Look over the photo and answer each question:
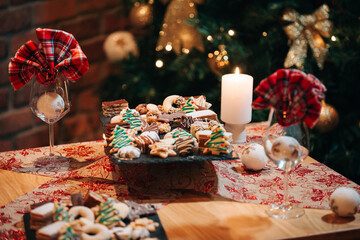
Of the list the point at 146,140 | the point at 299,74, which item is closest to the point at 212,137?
the point at 146,140

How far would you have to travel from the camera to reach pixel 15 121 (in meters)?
2.14

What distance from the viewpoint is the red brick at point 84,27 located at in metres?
2.23

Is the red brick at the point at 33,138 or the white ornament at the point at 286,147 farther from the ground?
the white ornament at the point at 286,147

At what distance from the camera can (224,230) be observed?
995 mm

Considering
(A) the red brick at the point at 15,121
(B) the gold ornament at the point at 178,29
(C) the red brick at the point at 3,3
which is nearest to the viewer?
(B) the gold ornament at the point at 178,29

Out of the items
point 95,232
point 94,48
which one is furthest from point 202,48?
point 95,232

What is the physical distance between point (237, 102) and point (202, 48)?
456 millimetres

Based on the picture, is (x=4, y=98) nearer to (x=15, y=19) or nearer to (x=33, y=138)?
(x=33, y=138)

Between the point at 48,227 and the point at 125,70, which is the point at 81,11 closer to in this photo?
the point at 125,70

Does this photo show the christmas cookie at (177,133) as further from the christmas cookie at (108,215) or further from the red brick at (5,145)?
the red brick at (5,145)

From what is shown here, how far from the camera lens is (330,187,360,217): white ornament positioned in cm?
104

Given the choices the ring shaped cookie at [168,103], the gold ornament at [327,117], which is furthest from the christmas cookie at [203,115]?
the gold ornament at [327,117]

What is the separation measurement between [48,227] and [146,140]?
385 millimetres

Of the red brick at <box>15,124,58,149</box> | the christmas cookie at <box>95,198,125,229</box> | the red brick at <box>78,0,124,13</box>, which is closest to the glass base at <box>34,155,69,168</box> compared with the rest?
the christmas cookie at <box>95,198,125,229</box>
